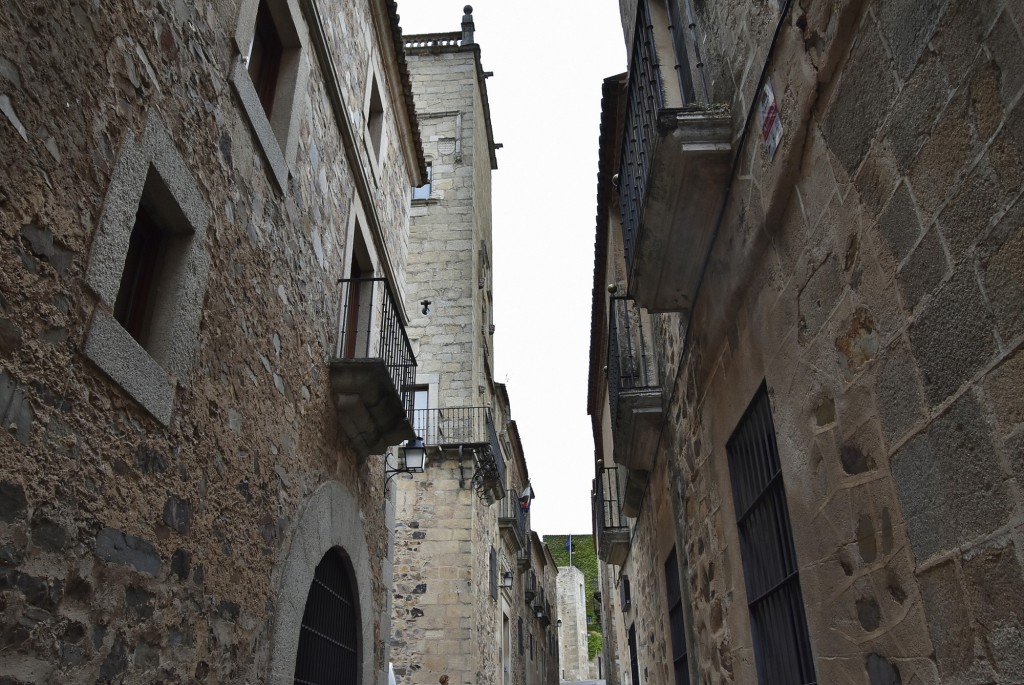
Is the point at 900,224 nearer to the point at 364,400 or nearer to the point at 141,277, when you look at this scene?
the point at 141,277

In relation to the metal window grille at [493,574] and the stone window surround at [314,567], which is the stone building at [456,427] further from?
the stone window surround at [314,567]

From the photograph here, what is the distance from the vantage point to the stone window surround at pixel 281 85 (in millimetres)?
4469

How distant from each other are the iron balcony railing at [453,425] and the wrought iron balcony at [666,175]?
1039 centimetres

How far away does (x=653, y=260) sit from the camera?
4.48 m

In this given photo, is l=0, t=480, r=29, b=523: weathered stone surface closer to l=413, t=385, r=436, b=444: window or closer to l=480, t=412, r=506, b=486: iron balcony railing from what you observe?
l=413, t=385, r=436, b=444: window

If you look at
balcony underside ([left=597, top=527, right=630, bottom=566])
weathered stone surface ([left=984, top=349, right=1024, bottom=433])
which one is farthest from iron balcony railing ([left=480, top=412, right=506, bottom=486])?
weathered stone surface ([left=984, top=349, right=1024, bottom=433])

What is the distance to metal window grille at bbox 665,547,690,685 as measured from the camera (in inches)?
276

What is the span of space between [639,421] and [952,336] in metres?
5.35

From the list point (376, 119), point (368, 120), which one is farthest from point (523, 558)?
point (368, 120)

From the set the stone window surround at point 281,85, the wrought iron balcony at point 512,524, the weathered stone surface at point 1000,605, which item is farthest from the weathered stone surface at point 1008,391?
the wrought iron balcony at point 512,524

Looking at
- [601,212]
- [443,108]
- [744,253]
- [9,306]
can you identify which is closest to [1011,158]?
[744,253]

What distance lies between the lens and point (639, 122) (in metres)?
5.00

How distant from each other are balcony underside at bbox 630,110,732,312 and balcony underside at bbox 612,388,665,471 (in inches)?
89.7

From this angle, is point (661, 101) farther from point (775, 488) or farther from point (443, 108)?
point (443, 108)
